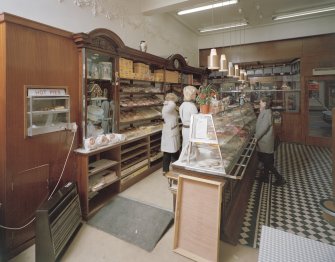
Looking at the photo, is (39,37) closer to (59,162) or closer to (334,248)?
(59,162)

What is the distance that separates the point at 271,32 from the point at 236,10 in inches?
80.7

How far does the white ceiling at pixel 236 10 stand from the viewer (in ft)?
15.9

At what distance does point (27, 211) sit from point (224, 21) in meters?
7.10

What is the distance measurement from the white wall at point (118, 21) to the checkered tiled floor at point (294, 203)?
12.5 ft

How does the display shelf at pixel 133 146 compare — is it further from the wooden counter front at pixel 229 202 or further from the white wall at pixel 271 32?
the white wall at pixel 271 32

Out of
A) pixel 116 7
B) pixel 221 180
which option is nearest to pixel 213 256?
pixel 221 180

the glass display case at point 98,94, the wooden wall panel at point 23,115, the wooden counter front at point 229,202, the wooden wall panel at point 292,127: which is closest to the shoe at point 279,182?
the wooden counter front at point 229,202

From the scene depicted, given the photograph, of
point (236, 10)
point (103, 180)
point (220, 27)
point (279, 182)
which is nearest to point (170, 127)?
point (103, 180)

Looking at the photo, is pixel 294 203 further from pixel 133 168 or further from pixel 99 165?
A: pixel 99 165

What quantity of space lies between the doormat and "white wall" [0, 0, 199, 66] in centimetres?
274

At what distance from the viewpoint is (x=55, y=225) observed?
2.25m

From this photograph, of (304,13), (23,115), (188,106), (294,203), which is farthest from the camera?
(304,13)

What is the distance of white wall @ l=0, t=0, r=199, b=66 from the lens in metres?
2.85

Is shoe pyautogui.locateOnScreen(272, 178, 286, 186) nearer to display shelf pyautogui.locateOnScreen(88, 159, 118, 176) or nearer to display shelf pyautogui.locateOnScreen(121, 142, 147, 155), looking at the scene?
display shelf pyautogui.locateOnScreen(121, 142, 147, 155)
